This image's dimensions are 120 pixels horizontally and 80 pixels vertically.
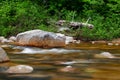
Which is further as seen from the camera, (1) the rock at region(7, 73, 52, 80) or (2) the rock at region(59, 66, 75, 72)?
(2) the rock at region(59, 66, 75, 72)

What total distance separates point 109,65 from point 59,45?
5.44m

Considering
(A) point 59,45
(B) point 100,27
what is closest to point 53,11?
(B) point 100,27

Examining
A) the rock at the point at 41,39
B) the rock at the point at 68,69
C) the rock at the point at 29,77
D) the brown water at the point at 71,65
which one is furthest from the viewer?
the rock at the point at 41,39

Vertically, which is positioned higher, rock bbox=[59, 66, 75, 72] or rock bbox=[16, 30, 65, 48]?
rock bbox=[59, 66, 75, 72]

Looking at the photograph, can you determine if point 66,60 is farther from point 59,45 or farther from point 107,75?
point 59,45

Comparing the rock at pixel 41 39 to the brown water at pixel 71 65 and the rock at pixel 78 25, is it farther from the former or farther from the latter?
the rock at pixel 78 25

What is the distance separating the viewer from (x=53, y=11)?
894 inches

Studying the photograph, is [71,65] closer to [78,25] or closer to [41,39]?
[41,39]

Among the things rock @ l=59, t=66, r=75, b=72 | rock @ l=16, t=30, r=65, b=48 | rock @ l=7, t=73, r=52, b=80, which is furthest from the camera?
rock @ l=16, t=30, r=65, b=48

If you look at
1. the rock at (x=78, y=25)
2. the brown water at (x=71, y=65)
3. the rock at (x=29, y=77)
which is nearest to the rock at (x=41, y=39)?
the brown water at (x=71, y=65)

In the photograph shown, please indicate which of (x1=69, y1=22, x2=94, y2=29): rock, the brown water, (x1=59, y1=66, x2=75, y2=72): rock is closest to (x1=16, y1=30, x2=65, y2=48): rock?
the brown water

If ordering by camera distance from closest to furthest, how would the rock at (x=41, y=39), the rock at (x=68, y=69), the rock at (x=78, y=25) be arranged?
the rock at (x=68, y=69), the rock at (x=41, y=39), the rock at (x=78, y=25)

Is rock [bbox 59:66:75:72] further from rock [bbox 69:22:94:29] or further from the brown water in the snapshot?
rock [bbox 69:22:94:29]

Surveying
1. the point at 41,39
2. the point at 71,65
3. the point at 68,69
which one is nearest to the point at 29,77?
the point at 68,69
